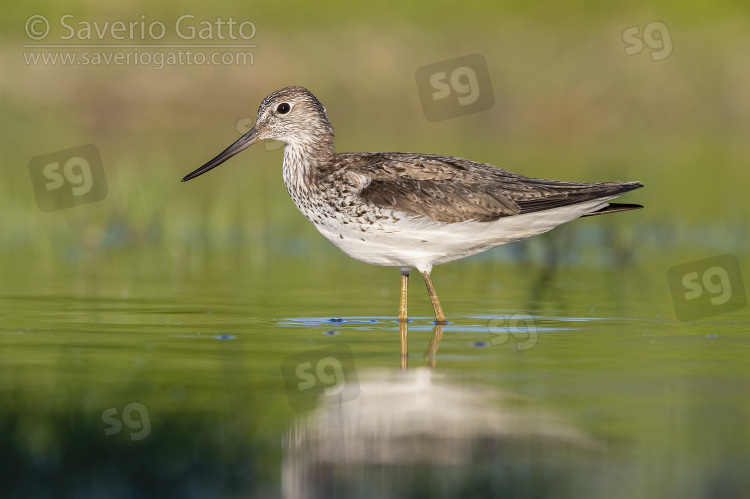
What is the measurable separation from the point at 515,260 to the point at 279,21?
20.9 meters

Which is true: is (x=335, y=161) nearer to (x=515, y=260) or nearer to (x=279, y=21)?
(x=515, y=260)

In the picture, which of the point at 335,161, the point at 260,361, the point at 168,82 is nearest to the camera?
the point at 260,361

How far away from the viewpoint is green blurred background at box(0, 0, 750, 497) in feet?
24.4

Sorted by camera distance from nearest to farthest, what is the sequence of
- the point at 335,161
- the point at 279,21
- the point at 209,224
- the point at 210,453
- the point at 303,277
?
the point at 210,453
the point at 335,161
the point at 303,277
the point at 209,224
the point at 279,21

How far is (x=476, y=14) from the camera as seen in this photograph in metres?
36.7

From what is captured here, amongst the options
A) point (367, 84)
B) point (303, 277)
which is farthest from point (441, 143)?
point (303, 277)

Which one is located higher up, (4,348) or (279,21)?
(279,21)

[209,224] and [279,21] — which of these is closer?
[209,224]
